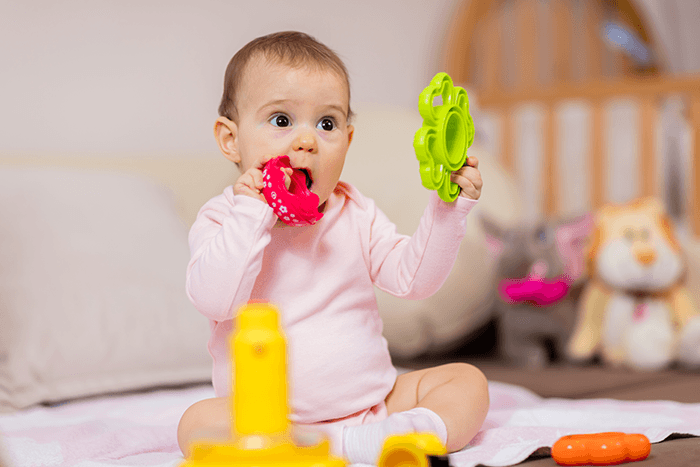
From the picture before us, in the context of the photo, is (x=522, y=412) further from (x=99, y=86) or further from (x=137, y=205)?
(x=99, y=86)

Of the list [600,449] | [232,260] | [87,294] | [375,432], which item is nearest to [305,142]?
[232,260]

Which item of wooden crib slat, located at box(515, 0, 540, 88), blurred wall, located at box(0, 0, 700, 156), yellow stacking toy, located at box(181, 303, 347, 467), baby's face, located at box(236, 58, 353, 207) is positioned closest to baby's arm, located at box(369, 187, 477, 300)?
baby's face, located at box(236, 58, 353, 207)

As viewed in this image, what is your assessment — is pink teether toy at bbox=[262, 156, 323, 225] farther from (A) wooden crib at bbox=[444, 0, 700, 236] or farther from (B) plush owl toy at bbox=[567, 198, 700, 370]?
(A) wooden crib at bbox=[444, 0, 700, 236]

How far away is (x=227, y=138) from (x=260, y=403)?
0.42 m

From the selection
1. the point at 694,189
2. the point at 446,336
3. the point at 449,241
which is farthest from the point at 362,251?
the point at 694,189

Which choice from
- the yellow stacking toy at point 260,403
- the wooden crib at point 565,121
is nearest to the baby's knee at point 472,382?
the yellow stacking toy at point 260,403

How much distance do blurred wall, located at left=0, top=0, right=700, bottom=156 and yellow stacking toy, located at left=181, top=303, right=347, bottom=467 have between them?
38.3 inches

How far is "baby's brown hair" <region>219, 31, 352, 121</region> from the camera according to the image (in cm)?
75

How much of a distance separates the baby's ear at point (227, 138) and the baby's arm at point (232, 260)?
3.7 inches

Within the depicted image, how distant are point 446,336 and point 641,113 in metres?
1.10

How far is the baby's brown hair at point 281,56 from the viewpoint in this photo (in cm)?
75

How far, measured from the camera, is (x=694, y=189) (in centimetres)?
202

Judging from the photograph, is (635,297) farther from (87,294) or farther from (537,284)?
(87,294)

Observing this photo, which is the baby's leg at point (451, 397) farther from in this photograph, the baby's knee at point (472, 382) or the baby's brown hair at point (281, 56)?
the baby's brown hair at point (281, 56)
